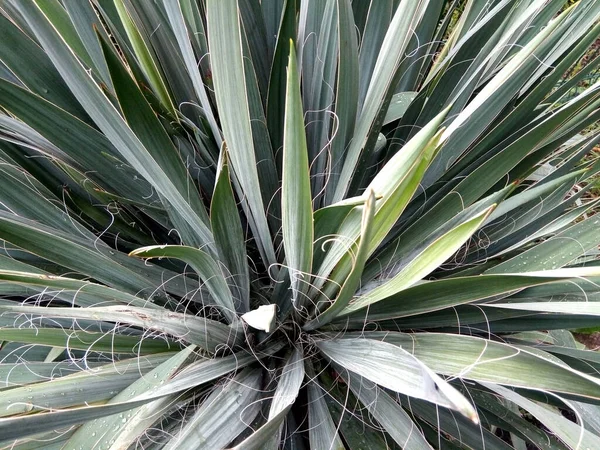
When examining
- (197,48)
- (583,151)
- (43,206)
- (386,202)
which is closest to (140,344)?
(43,206)

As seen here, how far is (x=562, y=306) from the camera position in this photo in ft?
2.19

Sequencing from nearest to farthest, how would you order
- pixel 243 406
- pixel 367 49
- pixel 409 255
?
pixel 243 406
pixel 409 255
pixel 367 49

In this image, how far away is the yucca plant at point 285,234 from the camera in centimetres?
61

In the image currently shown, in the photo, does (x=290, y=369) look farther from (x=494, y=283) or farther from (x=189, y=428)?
(x=494, y=283)

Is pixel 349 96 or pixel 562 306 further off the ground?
pixel 349 96

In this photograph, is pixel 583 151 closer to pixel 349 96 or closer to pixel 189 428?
pixel 349 96

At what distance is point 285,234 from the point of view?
674 millimetres

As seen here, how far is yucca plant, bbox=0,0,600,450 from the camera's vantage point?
24.2 inches

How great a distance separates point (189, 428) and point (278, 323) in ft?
0.69

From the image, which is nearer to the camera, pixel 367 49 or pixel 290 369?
pixel 290 369

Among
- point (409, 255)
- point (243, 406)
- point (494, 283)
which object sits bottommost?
point (243, 406)

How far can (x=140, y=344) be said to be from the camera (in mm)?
739

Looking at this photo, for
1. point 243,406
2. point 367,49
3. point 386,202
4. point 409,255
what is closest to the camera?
point 386,202

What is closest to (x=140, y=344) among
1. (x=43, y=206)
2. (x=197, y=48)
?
(x=43, y=206)
